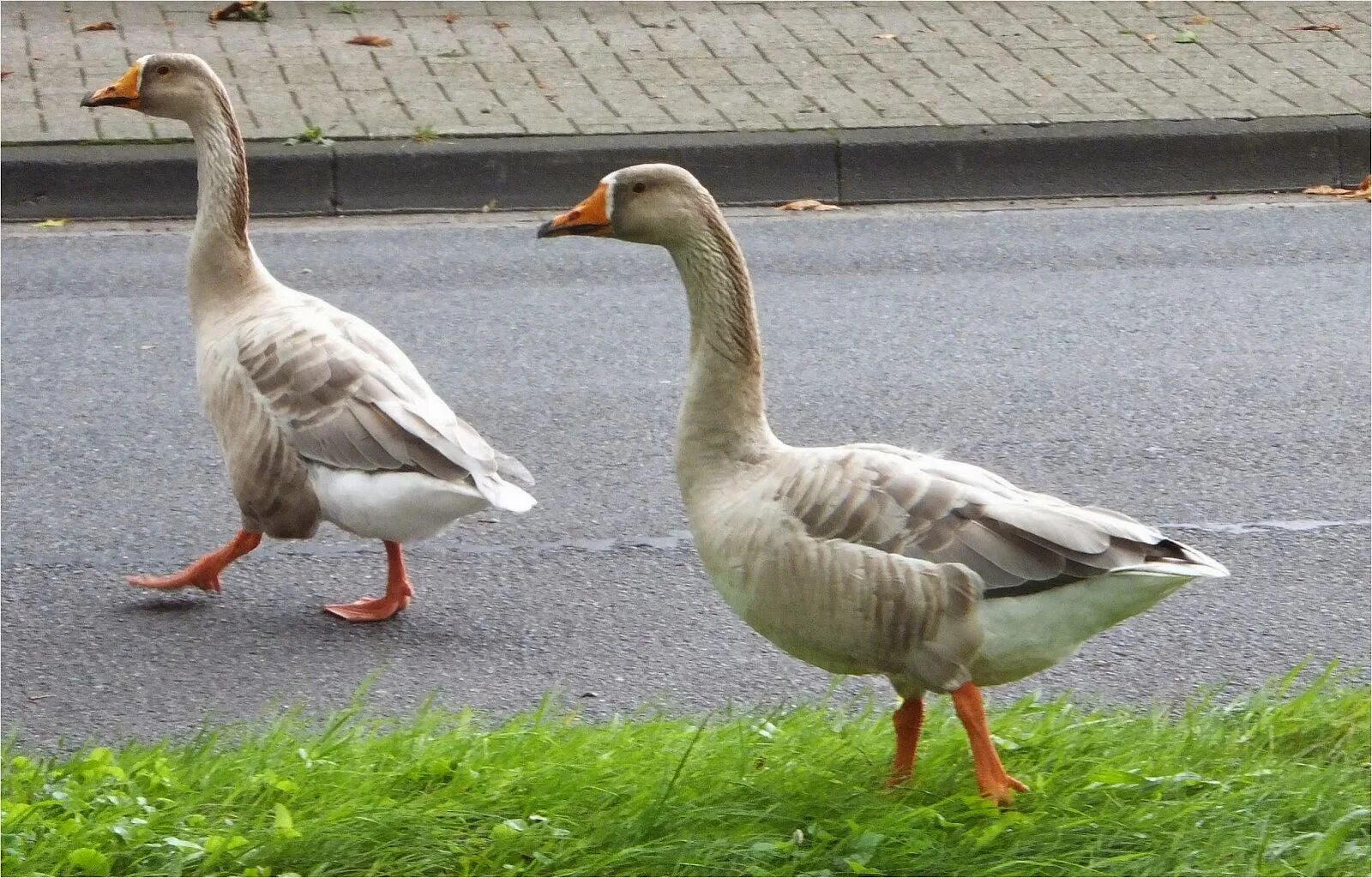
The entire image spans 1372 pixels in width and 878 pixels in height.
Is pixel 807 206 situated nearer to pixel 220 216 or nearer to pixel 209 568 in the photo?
pixel 220 216

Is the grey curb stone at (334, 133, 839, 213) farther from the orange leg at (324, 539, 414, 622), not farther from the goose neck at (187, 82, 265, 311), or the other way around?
the orange leg at (324, 539, 414, 622)

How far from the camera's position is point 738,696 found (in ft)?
12.6

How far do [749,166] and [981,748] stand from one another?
17.4ft

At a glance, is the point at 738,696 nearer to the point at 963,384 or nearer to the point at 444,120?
the point at 963,384

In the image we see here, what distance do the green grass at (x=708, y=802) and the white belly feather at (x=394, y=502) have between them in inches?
27.1

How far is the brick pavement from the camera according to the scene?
8398 millimetres

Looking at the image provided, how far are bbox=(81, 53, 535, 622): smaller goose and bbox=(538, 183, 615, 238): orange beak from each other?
0.89 meters

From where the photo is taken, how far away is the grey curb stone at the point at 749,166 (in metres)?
A: 7.79

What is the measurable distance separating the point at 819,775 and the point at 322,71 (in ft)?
22.7

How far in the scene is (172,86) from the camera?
4.76 metres

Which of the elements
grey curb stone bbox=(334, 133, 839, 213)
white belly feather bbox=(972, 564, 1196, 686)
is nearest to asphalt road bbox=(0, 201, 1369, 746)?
grey curb stone bbox=(334, 133, 839, 213)

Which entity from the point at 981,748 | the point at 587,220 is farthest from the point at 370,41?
the point at 981,748

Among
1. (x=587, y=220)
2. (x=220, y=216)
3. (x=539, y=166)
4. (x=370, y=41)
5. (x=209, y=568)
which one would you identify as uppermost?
(x=370, y=41)

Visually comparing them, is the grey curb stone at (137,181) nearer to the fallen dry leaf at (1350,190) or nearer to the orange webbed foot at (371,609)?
the orange webbed foot at (371,609)
